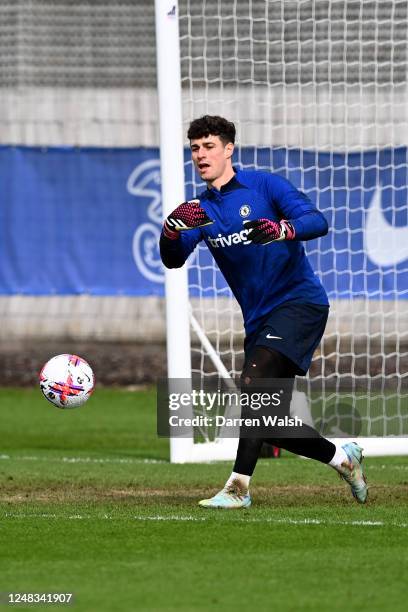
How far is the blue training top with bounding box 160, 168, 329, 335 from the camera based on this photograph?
870 centimetres

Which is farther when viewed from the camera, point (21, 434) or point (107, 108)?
point (107, 108)

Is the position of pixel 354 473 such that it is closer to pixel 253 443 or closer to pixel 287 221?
pixel 253 443

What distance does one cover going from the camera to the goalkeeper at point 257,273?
857cm

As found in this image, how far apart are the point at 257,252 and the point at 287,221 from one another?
0.40 m

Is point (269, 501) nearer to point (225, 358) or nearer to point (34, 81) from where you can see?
point (225, 358)

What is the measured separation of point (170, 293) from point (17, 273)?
22.9 feet

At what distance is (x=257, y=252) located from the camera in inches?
342

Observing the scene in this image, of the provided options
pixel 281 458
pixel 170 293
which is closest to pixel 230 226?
pixel 170 293

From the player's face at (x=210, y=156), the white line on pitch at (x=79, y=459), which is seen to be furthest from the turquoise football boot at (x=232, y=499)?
the white line on pitch at (x=79, y=459)

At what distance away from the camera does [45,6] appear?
72.6 feet

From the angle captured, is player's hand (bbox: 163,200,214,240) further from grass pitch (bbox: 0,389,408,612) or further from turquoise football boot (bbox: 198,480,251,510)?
grass pitch (bbox: 0,389,408,612)

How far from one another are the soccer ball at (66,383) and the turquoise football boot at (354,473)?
1671 millimetres

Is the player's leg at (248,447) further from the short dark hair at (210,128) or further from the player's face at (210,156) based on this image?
the short dark hair at (210,128)

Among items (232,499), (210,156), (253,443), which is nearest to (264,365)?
(253,443)
